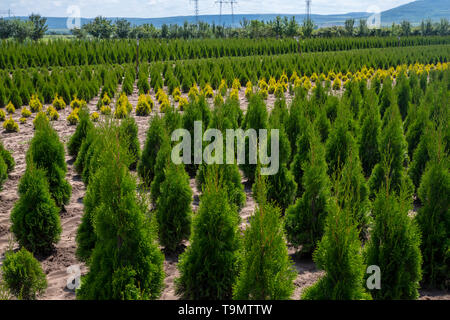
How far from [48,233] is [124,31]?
5728cm

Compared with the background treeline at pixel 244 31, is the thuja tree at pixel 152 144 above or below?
below

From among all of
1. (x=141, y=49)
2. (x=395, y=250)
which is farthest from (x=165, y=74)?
(x=395, y=250)

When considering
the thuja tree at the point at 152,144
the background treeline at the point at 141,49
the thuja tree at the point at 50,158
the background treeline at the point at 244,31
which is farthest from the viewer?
the background treeline at the point at 244,31

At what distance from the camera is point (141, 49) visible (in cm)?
2852

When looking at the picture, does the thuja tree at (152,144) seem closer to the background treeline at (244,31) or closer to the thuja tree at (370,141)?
the thuja tree at (370,141)

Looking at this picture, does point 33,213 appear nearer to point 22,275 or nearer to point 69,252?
point 69,252

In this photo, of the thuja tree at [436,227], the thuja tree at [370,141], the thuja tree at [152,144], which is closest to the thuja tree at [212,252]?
the thuja tree at [436,227]

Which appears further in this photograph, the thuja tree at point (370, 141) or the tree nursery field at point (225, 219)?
the thuja tree at point (370, 141)

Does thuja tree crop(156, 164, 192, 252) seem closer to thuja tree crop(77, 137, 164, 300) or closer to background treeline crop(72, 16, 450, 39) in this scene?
thuja tree crop(77, 137, 164, 300)

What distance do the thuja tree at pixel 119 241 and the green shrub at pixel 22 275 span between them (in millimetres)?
776

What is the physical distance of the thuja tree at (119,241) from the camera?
4020 mm

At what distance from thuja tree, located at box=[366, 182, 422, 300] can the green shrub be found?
3618mm

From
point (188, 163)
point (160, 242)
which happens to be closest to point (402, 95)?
point (188, 163)

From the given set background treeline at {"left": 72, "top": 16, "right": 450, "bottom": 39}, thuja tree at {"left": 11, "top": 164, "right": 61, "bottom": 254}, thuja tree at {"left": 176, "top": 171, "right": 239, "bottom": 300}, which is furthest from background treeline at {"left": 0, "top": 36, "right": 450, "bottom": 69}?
thuja tree at {"left": 176, "top": 171, "right": 239, "bottom": 300}
